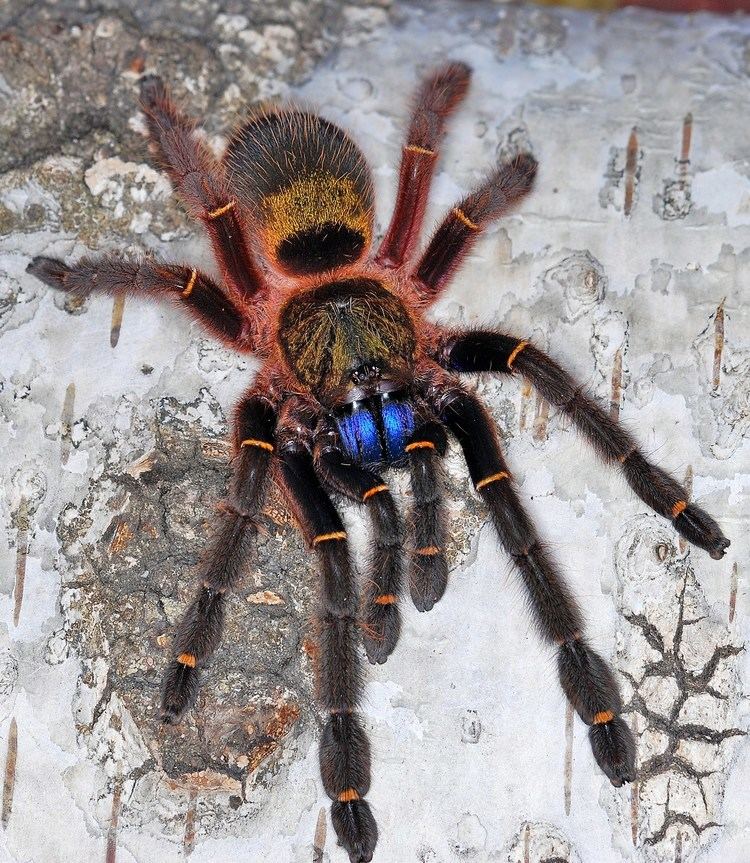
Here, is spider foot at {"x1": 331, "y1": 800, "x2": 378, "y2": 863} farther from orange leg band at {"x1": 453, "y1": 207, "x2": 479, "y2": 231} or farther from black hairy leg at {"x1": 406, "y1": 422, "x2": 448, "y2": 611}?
orange leg band at {"x1": 453, "y1": 207, "x2": 479, "y2": 231}

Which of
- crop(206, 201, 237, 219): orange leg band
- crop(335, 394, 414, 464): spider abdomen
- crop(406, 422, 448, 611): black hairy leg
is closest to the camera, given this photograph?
crop(406, 422, 448, 611): black hairy leg

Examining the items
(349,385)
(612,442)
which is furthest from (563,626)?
(349,385)

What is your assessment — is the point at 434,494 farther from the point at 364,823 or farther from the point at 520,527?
the point at 364,823

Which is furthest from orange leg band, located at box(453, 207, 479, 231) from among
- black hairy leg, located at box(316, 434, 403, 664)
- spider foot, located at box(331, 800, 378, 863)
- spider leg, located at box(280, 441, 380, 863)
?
spider foot, located at box(331, 800, 378, 863)

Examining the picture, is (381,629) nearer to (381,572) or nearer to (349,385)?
(381,572)

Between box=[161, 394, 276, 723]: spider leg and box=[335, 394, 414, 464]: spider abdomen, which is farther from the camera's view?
box=[335, 394, 414, 464]: spider abdomen
